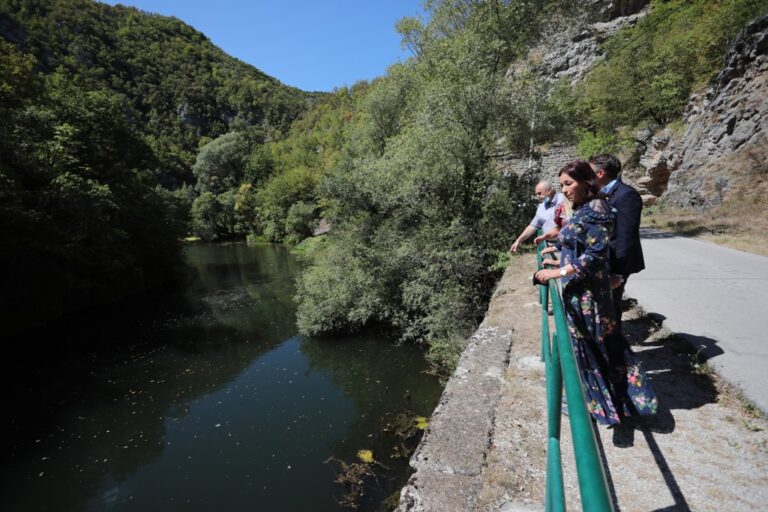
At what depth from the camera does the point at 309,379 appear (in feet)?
34.7

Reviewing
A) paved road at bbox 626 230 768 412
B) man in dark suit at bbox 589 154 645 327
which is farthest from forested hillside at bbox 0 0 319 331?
paved road at bbox 626 230 768 412

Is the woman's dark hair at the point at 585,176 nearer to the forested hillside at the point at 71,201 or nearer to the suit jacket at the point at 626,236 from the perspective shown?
the suit jacket at the point at 626,236

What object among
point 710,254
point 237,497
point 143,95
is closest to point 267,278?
point 237,497

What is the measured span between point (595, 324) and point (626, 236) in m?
0.99

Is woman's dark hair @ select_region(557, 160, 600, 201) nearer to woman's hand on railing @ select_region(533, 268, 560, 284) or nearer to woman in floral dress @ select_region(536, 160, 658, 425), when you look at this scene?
woman in floral dress @ select_region(536, 160, 658, 425)

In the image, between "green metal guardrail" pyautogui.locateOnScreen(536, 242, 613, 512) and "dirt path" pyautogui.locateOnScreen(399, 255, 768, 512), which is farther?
"dirt path" pyautogui.locateOnScreen(399, 255, 768, 512)

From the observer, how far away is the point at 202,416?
8.91 metres

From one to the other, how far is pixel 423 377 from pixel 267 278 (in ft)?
56.5

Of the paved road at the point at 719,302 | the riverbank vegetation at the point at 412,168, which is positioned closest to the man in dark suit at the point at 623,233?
the paved road at the point at 719,302

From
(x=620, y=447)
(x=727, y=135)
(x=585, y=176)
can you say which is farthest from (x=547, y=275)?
(x=727, y=135)

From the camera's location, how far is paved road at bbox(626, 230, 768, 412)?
10.9ft

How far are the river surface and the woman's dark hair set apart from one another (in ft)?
19.0

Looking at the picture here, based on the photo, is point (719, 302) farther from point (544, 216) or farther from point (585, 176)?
point (585, 176)

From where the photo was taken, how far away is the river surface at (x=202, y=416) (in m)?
6.62
